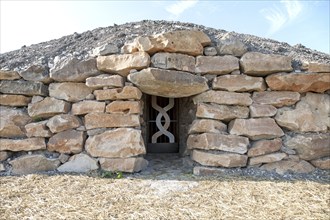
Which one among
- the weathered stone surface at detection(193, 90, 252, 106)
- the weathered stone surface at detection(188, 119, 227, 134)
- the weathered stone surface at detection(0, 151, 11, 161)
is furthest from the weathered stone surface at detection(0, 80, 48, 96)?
the weathered stone surface at detection(193, 90, 252, 106)

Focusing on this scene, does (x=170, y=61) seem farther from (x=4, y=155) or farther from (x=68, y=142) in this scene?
(x=4, y=155)

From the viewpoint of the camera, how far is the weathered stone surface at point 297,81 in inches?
124

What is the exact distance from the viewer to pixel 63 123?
314 centimetres

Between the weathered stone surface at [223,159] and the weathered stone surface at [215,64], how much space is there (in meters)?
0.99

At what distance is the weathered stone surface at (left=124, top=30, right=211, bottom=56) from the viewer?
120 inches

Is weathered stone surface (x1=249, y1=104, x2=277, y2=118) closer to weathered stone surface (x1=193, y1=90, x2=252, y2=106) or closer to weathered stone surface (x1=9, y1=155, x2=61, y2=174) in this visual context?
weathered stone surface (x1=193, y1=90, x2=252, y2=106)

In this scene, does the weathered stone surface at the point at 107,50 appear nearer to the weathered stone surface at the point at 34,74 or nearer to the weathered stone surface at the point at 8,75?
the weathered stone surface at the point at 34,74

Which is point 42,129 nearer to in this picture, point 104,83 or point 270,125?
point 104,83

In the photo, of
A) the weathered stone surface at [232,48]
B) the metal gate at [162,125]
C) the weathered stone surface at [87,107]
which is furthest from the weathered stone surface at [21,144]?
the weathered stone surface at [232,48]

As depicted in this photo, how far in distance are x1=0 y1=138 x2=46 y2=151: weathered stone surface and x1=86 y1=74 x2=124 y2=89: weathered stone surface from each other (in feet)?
3.04

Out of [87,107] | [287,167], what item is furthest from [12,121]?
[287,167]

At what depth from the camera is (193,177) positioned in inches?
115

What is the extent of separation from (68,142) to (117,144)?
1.95 ft

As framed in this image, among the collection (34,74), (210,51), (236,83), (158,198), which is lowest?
(158,198)
